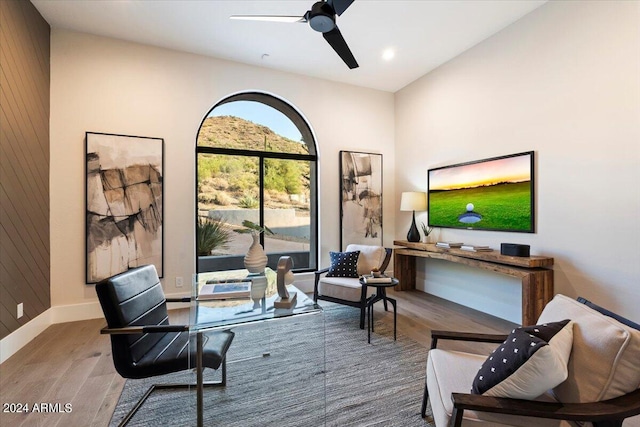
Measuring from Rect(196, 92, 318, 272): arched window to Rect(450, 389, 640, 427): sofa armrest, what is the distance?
3.59m

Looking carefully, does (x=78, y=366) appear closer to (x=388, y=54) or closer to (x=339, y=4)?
(x=339, y=4)

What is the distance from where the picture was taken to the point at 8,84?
8.23 feet

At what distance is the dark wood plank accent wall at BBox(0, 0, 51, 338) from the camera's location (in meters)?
2.46

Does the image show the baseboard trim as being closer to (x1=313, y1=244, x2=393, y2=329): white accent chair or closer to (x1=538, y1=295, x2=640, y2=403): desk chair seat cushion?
(x1=313, y1=244, x2=393, y2=329): white accent chair

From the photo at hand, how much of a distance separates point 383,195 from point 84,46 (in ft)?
15.0

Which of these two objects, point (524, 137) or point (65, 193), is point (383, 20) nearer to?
point (524, 137)

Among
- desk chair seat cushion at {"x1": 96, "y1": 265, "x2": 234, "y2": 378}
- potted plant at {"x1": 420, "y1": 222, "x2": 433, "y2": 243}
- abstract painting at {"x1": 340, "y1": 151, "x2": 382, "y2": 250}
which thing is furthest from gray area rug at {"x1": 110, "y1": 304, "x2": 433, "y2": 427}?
abstract painting at {"x1": 340, "y1": 151, "x2": 382, "y2": 250}

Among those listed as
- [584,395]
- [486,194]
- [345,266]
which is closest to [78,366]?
[345,266]

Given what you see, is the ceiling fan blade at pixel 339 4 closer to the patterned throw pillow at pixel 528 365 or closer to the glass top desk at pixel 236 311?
the glass top desk at pixel 236 311

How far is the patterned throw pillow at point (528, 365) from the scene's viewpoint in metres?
1.07

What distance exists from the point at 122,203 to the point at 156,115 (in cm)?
120

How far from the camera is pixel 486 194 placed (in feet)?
11.7

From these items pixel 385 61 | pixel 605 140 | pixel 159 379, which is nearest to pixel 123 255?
pixel 159 379

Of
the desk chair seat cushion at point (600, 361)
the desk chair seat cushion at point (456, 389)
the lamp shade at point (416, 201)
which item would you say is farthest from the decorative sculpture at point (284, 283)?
the lamp shade at point (416, 201)
